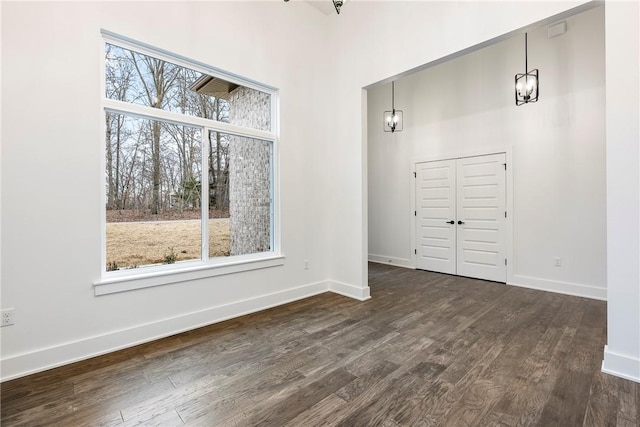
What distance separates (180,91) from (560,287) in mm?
5534

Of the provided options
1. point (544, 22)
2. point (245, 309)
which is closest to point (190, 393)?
point (245, 309)

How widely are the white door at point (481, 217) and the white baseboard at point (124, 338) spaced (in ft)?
10.7

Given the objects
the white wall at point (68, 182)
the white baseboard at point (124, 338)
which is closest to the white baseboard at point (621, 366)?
the white baseboard at point (124, 338)

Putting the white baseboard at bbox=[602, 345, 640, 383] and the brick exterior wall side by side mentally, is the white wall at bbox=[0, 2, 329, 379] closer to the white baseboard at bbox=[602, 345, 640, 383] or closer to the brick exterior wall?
the brick exterior wall

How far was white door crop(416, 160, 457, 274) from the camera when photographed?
5.29 metres

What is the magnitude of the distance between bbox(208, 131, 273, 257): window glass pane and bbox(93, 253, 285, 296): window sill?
199mm

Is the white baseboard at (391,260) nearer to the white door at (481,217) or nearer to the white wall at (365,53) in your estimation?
the white door at (481,217)

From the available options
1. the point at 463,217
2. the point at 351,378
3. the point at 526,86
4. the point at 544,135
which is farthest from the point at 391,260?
the point at 351,378

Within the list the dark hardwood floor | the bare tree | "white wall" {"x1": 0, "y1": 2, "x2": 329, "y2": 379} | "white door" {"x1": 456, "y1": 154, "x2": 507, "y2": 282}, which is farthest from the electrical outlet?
"white door" {"x1": 456, "y1": 154, "x2": 507, "y2": 282}

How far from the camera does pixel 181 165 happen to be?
10.3 feet

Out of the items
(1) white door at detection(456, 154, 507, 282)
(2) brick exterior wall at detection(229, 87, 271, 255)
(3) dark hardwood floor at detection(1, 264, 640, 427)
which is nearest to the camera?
(3) dark hardwood floor at detection(1, 264, 640, 427)

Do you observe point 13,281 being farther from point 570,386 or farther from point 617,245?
point 617,245

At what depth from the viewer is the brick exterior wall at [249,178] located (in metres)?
3.53

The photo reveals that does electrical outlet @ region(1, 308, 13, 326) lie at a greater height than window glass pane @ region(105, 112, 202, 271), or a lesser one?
lesser
